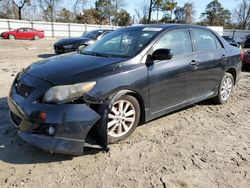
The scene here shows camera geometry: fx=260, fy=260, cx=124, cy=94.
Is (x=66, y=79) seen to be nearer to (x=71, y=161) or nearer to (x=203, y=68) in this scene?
(x=71, y=161)

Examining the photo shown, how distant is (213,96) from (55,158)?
Result: 11.2 ft

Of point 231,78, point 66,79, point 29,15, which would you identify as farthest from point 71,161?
point 29,15

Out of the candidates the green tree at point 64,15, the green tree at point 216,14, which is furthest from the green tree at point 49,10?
the green tree at point 216,14

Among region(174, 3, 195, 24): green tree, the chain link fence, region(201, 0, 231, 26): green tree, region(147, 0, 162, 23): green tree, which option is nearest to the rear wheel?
the chain link fence

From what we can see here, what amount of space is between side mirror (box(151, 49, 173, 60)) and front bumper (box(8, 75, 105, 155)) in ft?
4.22

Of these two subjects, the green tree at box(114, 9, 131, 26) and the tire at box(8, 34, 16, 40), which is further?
the green tree at box(114, 9, 131, 26)

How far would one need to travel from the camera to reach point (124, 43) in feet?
14.0

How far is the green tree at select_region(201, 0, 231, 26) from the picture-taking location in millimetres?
71562

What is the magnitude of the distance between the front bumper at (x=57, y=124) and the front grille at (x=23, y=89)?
9 cm

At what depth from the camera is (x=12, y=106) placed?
3.38 m

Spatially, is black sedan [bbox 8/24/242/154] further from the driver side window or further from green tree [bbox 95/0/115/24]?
green tree [bbox 95/0/115/24]

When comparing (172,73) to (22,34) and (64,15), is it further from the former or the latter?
(64,15)

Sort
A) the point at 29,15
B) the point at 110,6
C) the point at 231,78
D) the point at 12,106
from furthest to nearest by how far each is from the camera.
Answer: the point at 110,6, the point at 29,15, the point at 231,78, the point at 12,106

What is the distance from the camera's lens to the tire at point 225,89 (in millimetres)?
5355
